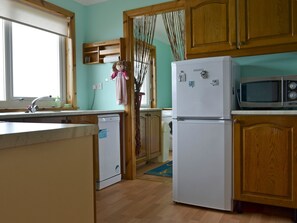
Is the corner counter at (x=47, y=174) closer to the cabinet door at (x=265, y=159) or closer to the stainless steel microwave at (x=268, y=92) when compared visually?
the cabinet door at (x=265, y=159)

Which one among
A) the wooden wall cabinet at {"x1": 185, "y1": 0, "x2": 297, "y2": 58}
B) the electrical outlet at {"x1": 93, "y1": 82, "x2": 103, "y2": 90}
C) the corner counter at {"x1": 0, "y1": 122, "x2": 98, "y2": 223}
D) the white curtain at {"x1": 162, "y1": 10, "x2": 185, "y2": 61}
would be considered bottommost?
the corner counter at {"x1": 0, "y1": 122, "x2": 98, "y2": 223}

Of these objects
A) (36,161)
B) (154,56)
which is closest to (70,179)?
(36,161)

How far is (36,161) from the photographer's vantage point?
751mm

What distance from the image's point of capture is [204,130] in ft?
7.82

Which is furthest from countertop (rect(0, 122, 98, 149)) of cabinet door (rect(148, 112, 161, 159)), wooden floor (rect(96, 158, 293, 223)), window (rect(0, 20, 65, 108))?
cabinet door (rect(148, 112, 161, 159))

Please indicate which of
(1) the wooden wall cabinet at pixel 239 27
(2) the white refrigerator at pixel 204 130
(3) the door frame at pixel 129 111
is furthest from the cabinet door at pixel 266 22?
(3) the door frame at pixel 129 111

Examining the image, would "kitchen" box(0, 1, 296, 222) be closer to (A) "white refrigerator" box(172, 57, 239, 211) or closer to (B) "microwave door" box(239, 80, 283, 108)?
(A) "white refrigerator" box(172, 57, 239, 211)

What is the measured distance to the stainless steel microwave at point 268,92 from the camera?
222cm

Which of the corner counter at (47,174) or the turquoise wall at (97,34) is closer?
the corner counter at (47,174)

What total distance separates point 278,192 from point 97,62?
267cm

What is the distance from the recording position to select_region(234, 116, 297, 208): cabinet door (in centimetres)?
211

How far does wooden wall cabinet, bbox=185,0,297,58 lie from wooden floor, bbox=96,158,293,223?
4.85ft

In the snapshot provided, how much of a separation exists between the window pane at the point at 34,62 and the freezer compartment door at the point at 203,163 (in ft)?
5.92

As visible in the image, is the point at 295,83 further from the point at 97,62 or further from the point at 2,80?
the point at 2,80
